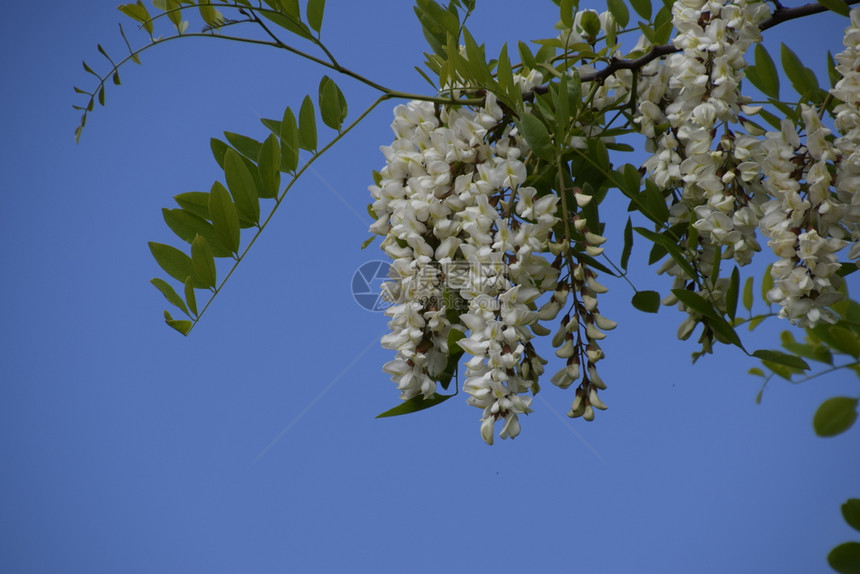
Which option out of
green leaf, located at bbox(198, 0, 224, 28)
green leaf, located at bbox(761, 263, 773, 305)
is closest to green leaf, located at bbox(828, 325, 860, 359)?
green leaf, located at bbox(761, 263, 773, 305)

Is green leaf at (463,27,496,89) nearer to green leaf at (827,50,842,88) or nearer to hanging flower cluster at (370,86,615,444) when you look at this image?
hanging flower cluster at (370,86,615,444)

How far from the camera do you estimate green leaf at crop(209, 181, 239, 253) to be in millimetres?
405

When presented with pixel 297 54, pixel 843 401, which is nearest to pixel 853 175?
pixel 843 401

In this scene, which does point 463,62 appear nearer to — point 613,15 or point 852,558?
point 613,15

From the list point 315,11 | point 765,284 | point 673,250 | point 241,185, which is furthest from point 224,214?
point 765,284

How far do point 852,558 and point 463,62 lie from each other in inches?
10.8

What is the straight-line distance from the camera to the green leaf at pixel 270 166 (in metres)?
0.42

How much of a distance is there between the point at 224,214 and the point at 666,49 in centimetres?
25

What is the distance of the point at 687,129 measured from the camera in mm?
391

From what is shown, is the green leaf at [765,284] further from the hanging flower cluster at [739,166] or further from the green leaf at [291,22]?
the green leaf at [291,22]

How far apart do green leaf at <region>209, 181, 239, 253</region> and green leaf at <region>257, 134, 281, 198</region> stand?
3 centimetres

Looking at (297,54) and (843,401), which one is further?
(297,54)

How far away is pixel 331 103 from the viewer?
45 cm

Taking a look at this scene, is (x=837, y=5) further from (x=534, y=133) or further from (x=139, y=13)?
(x=139, y=13)
